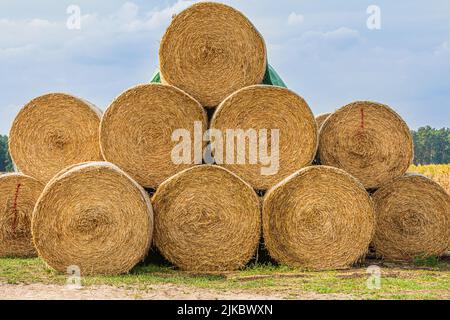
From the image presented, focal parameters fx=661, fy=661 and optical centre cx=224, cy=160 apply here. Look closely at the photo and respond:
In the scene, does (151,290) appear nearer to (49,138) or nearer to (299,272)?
(299,272)

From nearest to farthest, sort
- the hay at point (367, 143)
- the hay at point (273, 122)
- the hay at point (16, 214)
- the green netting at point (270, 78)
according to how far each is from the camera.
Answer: the hay at point (273, 122), the hay at point (367, 143), the hay at point (16, 214), the green netting at point (270, 78)

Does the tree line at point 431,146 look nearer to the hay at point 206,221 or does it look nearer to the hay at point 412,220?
the hay at point 412,220

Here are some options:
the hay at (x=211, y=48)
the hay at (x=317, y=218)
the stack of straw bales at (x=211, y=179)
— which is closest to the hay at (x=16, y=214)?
the stack of straw bales at (x=211, y=179)

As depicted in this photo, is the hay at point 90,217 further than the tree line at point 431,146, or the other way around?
the tree line at point 431,146

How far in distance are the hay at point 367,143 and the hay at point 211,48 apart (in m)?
1.17

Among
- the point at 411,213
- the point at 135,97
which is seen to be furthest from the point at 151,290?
the point at 411,213

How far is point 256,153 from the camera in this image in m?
7.43

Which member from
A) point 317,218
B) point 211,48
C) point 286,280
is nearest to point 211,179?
point 317,218

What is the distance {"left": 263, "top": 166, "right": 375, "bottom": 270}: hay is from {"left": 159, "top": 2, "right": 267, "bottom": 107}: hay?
145 centimetres

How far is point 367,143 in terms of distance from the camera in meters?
8.04

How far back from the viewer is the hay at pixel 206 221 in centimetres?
714

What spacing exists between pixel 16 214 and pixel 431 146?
73618 millimetres

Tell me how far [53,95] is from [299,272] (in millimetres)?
3707

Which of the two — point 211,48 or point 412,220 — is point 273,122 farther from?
point 412,220
